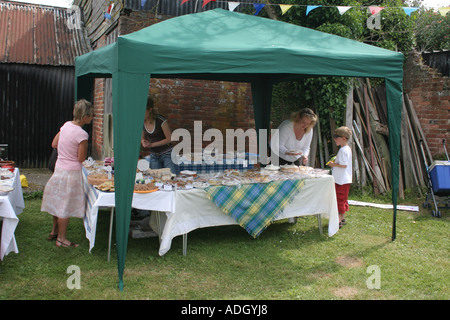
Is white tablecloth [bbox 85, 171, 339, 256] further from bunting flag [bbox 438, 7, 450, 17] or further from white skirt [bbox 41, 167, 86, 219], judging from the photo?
bunting flag [bbox 438, 7, 450, 17]

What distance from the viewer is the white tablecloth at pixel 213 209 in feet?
14.7

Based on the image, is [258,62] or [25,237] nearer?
[258,62]

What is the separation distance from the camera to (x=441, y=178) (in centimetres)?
667

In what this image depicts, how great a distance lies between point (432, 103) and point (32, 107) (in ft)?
30.7

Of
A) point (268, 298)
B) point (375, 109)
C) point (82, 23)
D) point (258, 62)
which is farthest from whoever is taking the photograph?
point (82, 23)

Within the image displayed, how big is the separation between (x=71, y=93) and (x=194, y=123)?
4.10 meters

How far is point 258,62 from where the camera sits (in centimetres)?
428

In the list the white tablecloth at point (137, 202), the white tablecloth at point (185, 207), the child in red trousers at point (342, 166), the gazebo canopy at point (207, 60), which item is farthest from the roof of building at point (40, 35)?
the child in red trousers at point (342, 166)

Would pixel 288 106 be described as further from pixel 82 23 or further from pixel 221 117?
pixel 82 23

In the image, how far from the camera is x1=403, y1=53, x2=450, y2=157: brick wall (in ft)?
27.3

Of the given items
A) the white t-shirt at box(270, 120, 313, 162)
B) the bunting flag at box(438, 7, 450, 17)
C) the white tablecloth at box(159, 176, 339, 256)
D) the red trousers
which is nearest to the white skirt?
the white tablecloth at box(159, 176, 339, 256)

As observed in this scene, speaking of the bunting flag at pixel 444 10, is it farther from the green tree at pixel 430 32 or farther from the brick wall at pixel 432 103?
the green tree at pixel 430 32

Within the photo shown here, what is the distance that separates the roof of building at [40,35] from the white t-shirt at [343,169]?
7.51 metres

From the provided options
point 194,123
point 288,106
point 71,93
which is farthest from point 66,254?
point 71,93
